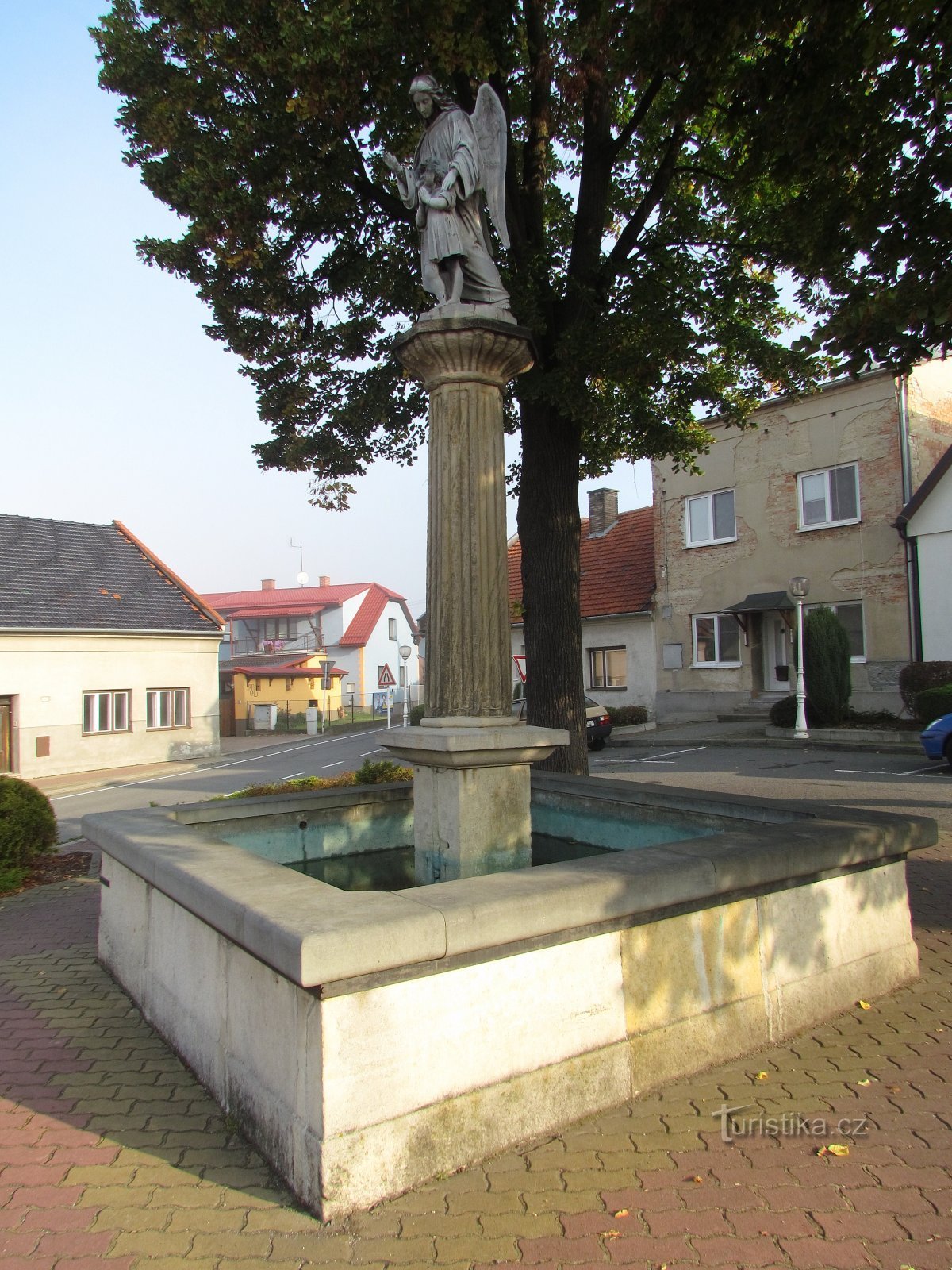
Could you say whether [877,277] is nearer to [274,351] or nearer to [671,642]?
[274,351]

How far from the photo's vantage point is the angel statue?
5.70 m

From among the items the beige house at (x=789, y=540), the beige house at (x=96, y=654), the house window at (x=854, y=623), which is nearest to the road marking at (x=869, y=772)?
the beige house at (x=789, y=540)

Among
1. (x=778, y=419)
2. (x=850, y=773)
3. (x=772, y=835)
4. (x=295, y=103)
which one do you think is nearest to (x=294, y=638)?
(x=778, y=419)

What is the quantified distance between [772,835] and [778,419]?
70.2 feet

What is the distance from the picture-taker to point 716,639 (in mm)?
25797

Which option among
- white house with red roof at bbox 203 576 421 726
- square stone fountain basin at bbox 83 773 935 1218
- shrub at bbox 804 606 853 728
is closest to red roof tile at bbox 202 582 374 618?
white house with red roof at bbox 203 576 421 726

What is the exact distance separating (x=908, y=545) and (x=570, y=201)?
1273 cm

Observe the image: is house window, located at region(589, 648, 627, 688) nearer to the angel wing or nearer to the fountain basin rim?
the fountain basin rim

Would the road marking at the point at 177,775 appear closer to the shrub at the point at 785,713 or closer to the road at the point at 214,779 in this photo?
the road at the point at 214,779

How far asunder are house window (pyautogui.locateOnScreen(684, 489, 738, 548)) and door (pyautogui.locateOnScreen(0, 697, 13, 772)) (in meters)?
19.6

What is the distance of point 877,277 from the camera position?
797 centimetres

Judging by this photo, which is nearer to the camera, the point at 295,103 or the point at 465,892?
the point at 465,892

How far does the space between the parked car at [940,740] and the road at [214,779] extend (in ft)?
28.9

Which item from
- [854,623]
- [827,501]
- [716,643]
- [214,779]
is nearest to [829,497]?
[827,501]
